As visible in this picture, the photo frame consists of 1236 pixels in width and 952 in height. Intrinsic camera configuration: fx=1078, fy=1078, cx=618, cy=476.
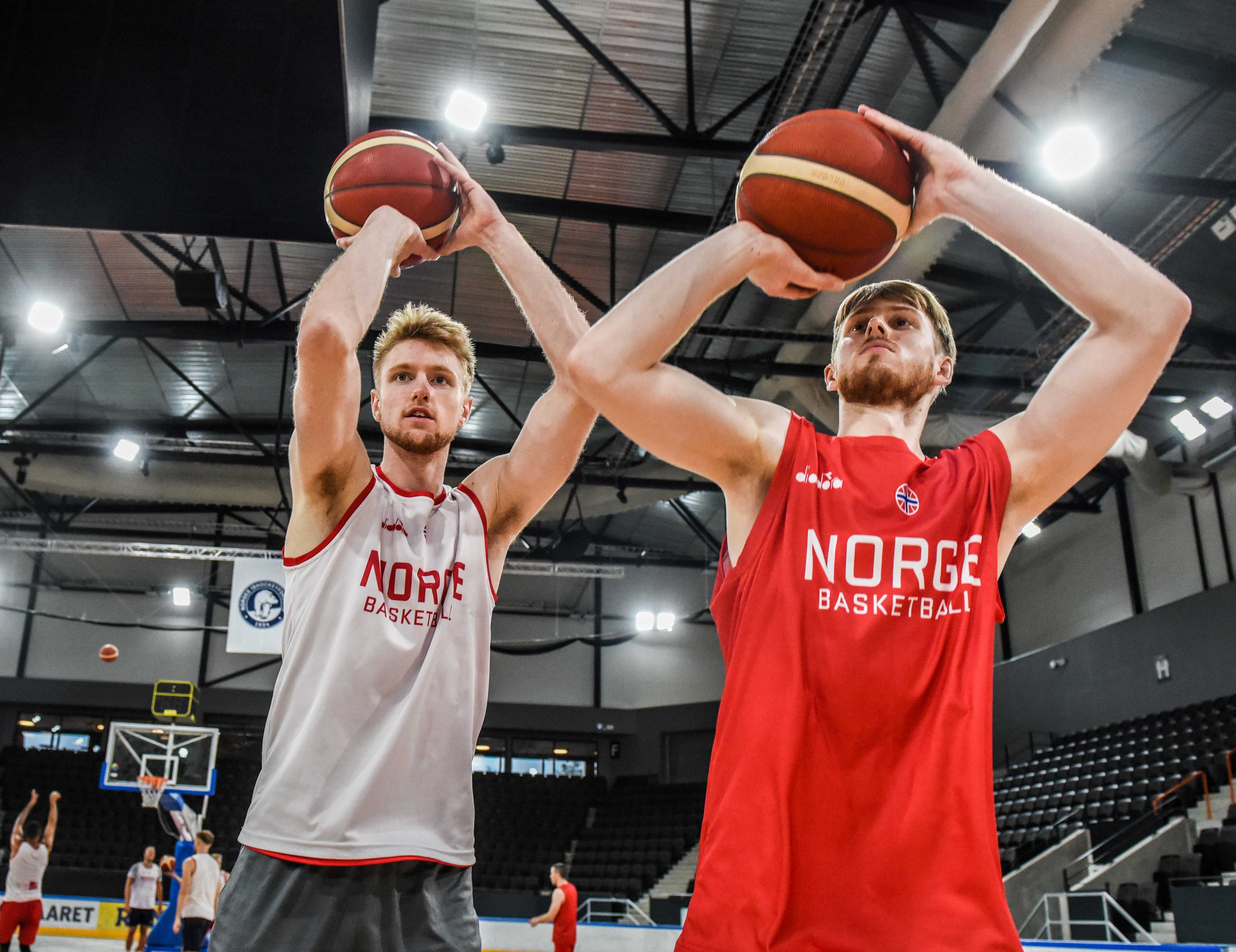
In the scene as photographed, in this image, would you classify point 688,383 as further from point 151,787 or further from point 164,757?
point 164,757

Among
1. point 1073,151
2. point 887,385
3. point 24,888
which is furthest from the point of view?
point 24,888

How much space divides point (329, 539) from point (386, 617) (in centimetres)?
22

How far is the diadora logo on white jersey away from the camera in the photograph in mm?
1940

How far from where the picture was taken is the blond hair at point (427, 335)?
8.54 feet

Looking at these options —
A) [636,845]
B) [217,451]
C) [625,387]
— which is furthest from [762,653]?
[636,845]

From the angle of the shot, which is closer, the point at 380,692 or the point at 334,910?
the point at 334,910

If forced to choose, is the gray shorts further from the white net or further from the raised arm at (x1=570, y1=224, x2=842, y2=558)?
the white net

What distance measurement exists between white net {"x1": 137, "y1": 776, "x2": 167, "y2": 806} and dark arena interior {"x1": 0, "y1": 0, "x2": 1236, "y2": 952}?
9cm

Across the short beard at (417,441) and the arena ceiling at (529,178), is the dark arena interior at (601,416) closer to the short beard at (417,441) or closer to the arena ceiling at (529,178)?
the arena ceiling at (529,178)

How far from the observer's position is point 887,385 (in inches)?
82.7

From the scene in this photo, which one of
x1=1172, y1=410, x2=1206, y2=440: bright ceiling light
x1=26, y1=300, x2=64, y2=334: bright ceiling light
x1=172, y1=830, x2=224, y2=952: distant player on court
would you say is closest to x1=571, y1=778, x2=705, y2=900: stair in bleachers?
x1=172, y1=830, x2=224, y2=952: distant player on court

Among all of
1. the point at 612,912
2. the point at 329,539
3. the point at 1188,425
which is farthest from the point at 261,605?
the point at 329,539

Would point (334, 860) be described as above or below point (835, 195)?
below

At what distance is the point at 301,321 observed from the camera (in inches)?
85.7
